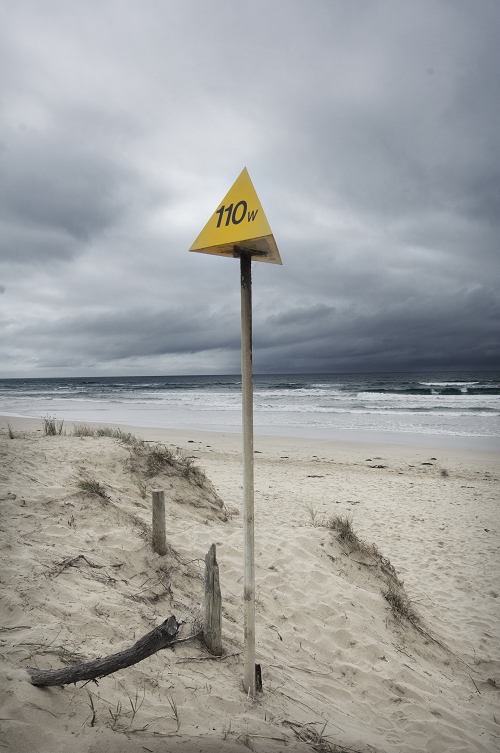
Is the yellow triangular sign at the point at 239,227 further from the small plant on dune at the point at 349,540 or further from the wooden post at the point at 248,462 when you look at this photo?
the small plant on dune at the point at 349,540

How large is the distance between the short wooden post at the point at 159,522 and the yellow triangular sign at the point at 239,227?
2.81m

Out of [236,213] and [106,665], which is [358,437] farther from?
[106,665]

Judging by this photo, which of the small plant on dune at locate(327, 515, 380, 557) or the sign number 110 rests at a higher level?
the sign number 110

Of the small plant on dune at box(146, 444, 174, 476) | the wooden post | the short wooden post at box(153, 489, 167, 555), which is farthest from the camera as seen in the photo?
the small plant on dune at box(146, 444, 174, 476)

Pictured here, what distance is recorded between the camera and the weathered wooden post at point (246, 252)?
273 cm

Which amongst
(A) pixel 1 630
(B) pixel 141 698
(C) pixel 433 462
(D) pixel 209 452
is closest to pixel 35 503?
(A) pixel 1 630

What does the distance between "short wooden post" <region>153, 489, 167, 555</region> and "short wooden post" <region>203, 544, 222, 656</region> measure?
140 centimetres

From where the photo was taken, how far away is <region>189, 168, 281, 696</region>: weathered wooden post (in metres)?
2.73

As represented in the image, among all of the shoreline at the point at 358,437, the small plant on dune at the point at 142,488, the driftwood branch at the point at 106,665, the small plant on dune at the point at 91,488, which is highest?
the small plant on dune at the point at 91,488

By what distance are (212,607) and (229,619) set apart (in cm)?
108

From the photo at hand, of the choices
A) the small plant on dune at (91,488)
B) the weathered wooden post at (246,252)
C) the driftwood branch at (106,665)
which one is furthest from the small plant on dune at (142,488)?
the driftwood branch at (106,665)

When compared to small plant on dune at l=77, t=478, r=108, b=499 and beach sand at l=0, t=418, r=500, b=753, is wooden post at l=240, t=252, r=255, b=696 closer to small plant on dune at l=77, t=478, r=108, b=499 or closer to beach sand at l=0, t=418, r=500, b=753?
beach sand at l=0, t=418, r=500, b=753

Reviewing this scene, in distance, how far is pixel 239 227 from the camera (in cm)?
275

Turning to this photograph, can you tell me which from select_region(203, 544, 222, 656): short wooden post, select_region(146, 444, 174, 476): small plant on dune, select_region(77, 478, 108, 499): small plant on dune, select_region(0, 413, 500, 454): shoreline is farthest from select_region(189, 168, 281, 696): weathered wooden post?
select_region(0, 413, 500, 454): shoreline
